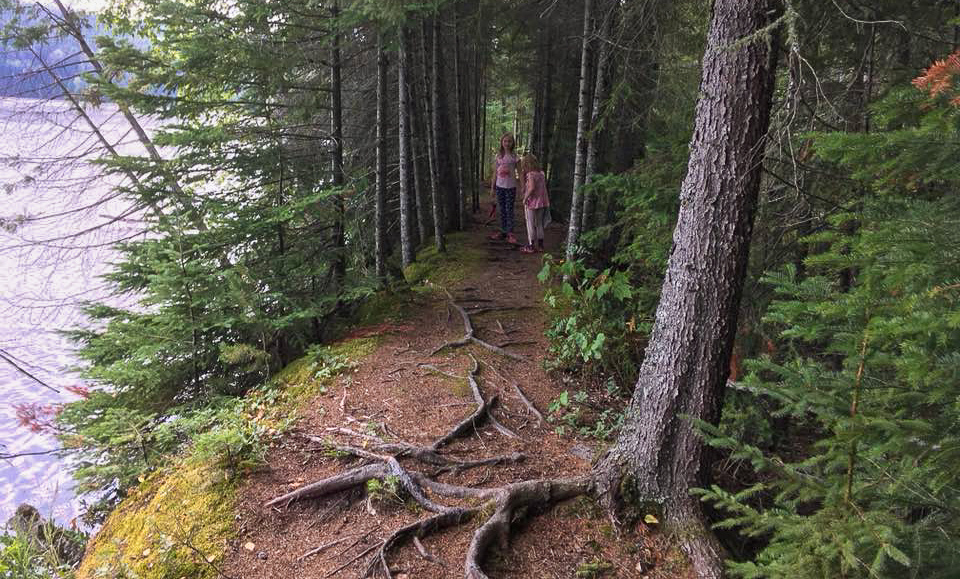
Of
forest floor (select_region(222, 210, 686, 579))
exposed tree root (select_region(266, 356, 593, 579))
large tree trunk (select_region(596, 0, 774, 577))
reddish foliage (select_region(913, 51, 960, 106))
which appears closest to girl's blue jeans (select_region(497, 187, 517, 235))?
forest floor (select_region(222, 210, 686, 579))

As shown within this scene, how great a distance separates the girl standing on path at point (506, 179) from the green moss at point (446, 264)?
88cm

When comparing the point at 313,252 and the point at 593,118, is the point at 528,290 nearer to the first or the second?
the point at 593,118

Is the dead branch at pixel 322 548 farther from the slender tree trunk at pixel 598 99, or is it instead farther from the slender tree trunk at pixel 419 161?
the slender tree trunk at pixel 419 161

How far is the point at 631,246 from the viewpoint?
20.0 ft

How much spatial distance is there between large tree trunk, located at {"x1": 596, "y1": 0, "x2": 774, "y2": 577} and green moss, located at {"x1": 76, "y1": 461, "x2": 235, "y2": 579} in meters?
2.85

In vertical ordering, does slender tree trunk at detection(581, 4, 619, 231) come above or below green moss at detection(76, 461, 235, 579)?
above

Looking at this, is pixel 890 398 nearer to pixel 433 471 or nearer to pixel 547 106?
pixel 433 471

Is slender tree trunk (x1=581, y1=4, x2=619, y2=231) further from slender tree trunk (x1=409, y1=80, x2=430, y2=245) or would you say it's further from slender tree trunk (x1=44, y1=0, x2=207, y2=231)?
slender tree trunk (x1=44, y1=0, x2=207, y2=231)

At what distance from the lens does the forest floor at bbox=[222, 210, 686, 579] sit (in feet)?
11.0

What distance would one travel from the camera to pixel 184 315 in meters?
6.03

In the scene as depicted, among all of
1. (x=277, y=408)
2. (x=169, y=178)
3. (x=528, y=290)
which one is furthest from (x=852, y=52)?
(x=169, y=178)

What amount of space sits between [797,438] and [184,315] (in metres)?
7.82

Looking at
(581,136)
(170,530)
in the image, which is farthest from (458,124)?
(170,530)

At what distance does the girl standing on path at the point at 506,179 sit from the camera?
33.0 ft
